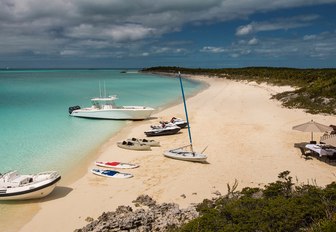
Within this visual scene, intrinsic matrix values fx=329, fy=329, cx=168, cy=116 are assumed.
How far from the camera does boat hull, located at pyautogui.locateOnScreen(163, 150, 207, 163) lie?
17441mm

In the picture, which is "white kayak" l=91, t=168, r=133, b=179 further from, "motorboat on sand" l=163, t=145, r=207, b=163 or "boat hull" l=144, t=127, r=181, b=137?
"boat hull" l=144, t=127, r=181, b=137

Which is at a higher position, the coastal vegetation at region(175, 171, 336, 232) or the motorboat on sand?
the coastal vegetation at region(175, 171, 336, 232)

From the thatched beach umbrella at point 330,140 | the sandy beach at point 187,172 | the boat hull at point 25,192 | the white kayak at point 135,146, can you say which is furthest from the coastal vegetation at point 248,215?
the white kayak at point 135,146

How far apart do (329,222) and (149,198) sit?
7.06 m

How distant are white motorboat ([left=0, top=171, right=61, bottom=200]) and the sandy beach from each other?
1.83 feet

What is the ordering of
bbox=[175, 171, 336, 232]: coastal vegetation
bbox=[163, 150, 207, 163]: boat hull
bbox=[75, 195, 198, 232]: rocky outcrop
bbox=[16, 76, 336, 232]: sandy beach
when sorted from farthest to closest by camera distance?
bbox=[163, 150, 207, 163]: boat hull < bbox=[16, 76, 336, 232]: sandy beach < bbox=[75, 195, 198, 232]: rocky outcrop < bbox=[175, 171, 336, 232]: coastal vegetation

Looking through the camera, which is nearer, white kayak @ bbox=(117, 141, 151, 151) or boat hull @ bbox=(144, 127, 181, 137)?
white kayak @ bbox=(117, 141, 151, 151)

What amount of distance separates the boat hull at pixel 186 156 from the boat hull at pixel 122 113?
1288cm

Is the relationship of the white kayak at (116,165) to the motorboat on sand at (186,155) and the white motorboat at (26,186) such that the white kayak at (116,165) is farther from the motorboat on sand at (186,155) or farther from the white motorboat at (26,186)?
the white motorboat at (26,186)

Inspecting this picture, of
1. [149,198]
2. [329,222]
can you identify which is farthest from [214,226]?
[149,198]

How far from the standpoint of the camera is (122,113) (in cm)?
3145

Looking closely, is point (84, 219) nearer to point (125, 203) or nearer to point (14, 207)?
point (125, 203)

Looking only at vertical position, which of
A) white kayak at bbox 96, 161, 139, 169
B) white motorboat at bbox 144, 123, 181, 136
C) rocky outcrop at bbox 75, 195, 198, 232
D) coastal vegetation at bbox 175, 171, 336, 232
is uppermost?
coastal vegetation at bbox 175, 171, 336, 232

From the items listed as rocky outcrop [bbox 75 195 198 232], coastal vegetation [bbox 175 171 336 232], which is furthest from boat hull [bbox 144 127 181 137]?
coastal vegetation [bbox 175 171 336 232]
